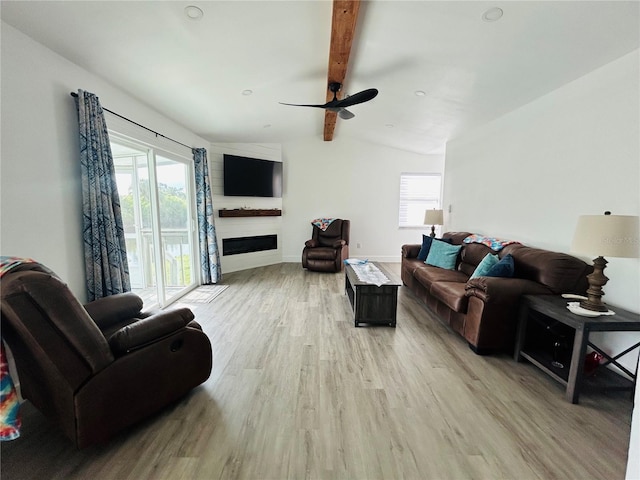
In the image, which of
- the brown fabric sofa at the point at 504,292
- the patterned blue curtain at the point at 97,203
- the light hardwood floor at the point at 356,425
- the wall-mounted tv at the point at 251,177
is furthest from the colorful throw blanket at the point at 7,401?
the wall-mounted tv at the point at 251,177

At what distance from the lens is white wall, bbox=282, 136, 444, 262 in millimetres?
6133

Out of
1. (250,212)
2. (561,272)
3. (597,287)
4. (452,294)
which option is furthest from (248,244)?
(597,287)

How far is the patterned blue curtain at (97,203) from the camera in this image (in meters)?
2.17

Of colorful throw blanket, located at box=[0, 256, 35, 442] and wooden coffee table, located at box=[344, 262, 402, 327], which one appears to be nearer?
colorful throw blanket, located at box=[0, 256, 35, 442]

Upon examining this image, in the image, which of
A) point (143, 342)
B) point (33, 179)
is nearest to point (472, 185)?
point (143, 342)

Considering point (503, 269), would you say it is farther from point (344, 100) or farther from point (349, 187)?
point (349, 187)

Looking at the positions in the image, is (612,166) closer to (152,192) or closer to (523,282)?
(523,282)

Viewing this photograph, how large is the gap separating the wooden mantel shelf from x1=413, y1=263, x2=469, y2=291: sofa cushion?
338 cm

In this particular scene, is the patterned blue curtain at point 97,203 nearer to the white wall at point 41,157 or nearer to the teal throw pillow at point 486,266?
the white wall at point 41,157

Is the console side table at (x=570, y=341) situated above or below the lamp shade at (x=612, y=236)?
below

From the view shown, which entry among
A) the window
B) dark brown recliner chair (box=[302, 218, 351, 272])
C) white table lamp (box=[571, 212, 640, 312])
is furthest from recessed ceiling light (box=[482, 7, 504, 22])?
the window

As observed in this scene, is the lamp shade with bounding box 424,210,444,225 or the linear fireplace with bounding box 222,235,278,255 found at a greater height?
the lamp shade with bounding box 424,210,444,225

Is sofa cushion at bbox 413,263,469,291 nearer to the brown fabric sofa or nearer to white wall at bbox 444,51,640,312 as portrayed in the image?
the brown fabric sofa

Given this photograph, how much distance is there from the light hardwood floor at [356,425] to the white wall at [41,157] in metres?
1.12
